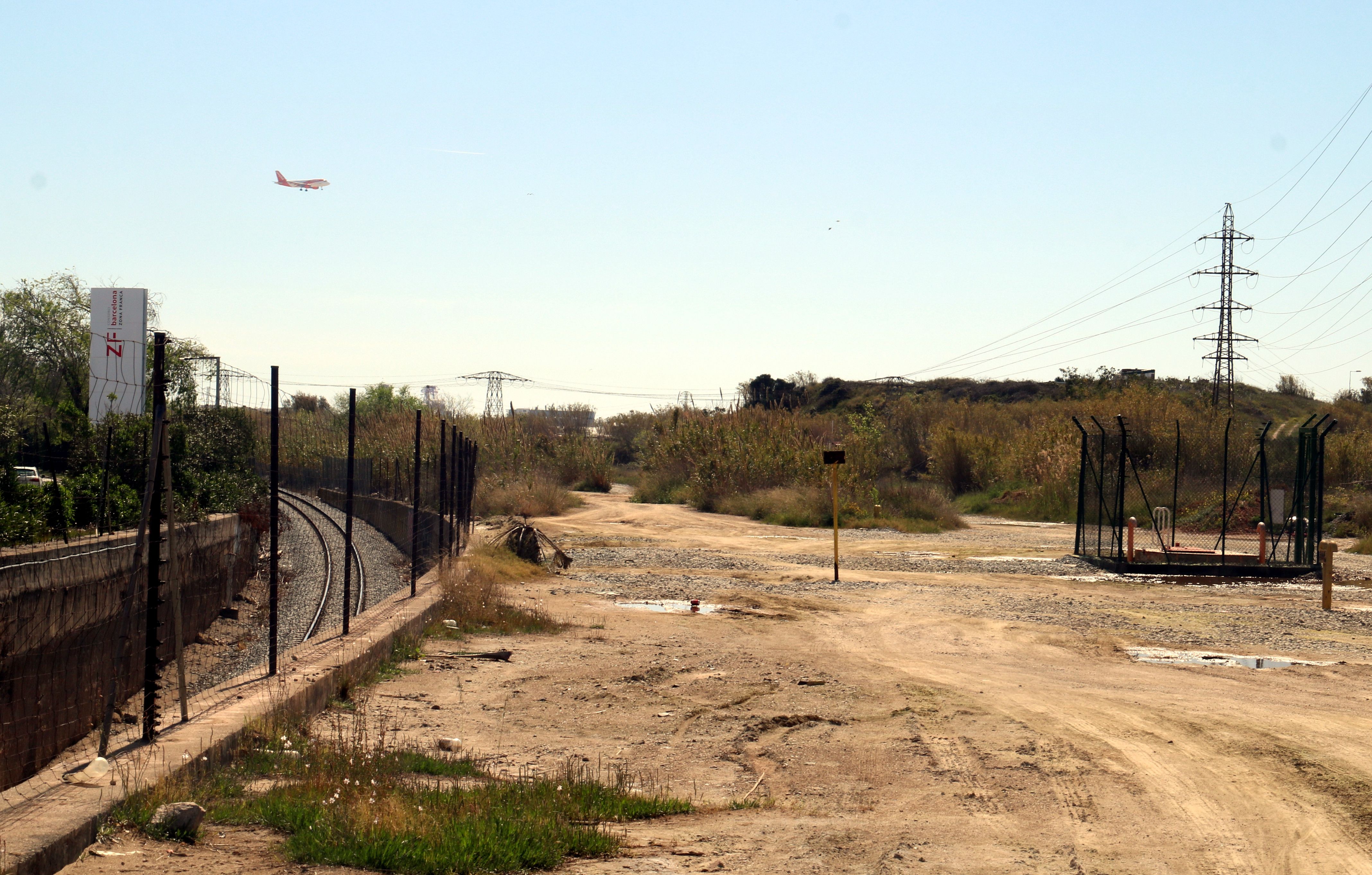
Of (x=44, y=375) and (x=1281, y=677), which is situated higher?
(x=44, y=375)

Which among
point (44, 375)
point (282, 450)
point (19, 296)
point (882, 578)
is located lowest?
point (882, 578)

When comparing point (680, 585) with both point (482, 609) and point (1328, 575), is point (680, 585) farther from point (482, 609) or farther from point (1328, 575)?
point (1328, 575)

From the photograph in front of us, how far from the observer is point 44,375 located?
2144 inches

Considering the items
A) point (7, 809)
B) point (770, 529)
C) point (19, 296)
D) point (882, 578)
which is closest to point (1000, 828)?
point (7, 809)

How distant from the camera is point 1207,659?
13.0 m

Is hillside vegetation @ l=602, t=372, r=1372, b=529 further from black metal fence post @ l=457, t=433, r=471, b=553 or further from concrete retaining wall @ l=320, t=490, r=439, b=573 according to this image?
black metal fence post @ l=457, t=433, r=471, b=553

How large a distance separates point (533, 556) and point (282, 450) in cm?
1458

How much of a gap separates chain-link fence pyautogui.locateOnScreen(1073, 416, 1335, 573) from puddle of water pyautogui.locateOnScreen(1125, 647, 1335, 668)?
9.75 m

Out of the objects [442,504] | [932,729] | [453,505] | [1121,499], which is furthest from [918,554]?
[932,729]

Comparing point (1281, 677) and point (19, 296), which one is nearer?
point (1281, 677)

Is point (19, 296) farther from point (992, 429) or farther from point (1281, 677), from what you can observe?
point (1281, 677)

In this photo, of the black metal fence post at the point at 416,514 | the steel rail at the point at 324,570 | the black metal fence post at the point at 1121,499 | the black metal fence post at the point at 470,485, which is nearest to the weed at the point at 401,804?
the steel rail at the point at 324,570

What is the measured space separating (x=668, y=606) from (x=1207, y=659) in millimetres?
7627

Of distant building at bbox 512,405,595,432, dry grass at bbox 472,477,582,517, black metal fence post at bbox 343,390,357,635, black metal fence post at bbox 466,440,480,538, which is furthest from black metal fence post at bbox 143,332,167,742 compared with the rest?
distant building at bbox 512,405,595,432
